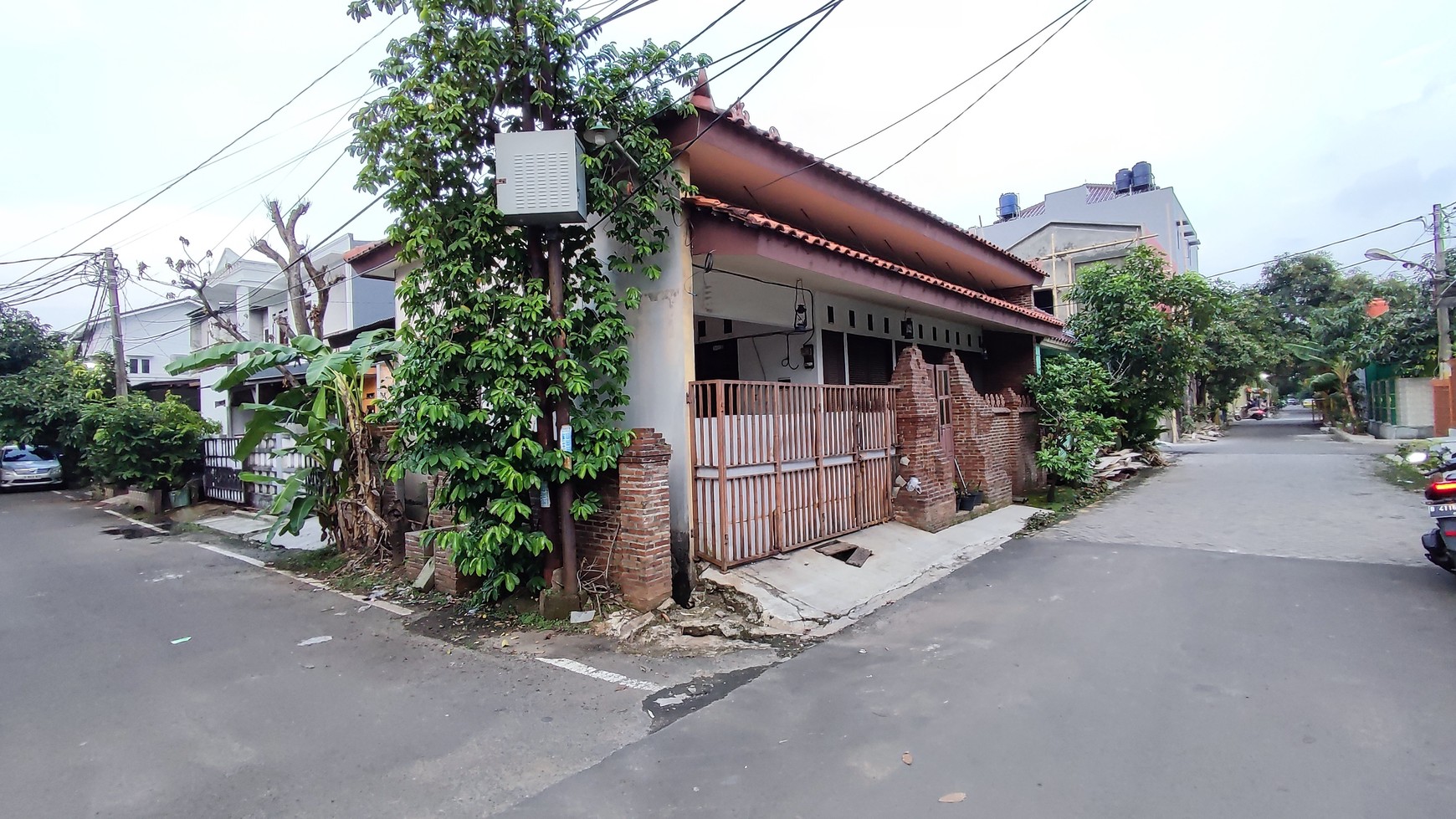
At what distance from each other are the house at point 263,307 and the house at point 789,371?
11.0 meters

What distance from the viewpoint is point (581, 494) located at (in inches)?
264

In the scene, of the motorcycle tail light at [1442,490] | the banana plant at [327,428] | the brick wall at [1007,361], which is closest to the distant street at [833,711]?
the motorcycle tail light at [1442,490]

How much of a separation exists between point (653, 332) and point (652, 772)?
14.5 feet

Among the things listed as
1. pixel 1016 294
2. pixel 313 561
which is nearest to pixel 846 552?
pixel 313 561

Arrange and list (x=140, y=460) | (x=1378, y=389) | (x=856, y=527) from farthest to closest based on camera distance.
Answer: (x=1378, y=389) < (x=140, y=460) < (x=856, y=527)

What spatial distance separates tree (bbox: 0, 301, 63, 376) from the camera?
19.7 meters

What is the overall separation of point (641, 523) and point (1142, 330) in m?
14.7

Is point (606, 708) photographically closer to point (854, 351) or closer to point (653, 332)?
point (653, 332)

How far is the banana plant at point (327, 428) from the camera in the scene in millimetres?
8703

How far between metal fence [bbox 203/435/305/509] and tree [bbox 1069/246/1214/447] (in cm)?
1777

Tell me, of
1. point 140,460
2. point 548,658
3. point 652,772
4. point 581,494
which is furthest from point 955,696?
point 140,460

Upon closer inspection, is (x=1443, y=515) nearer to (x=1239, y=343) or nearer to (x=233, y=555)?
(x=233, y=555)

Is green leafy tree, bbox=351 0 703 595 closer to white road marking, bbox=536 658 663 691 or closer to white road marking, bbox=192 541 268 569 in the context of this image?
white road marking, bbox=536 658 663 691

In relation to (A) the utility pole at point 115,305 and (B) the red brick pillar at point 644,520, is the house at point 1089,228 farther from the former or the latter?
(A) the utility pole at point 115,305
